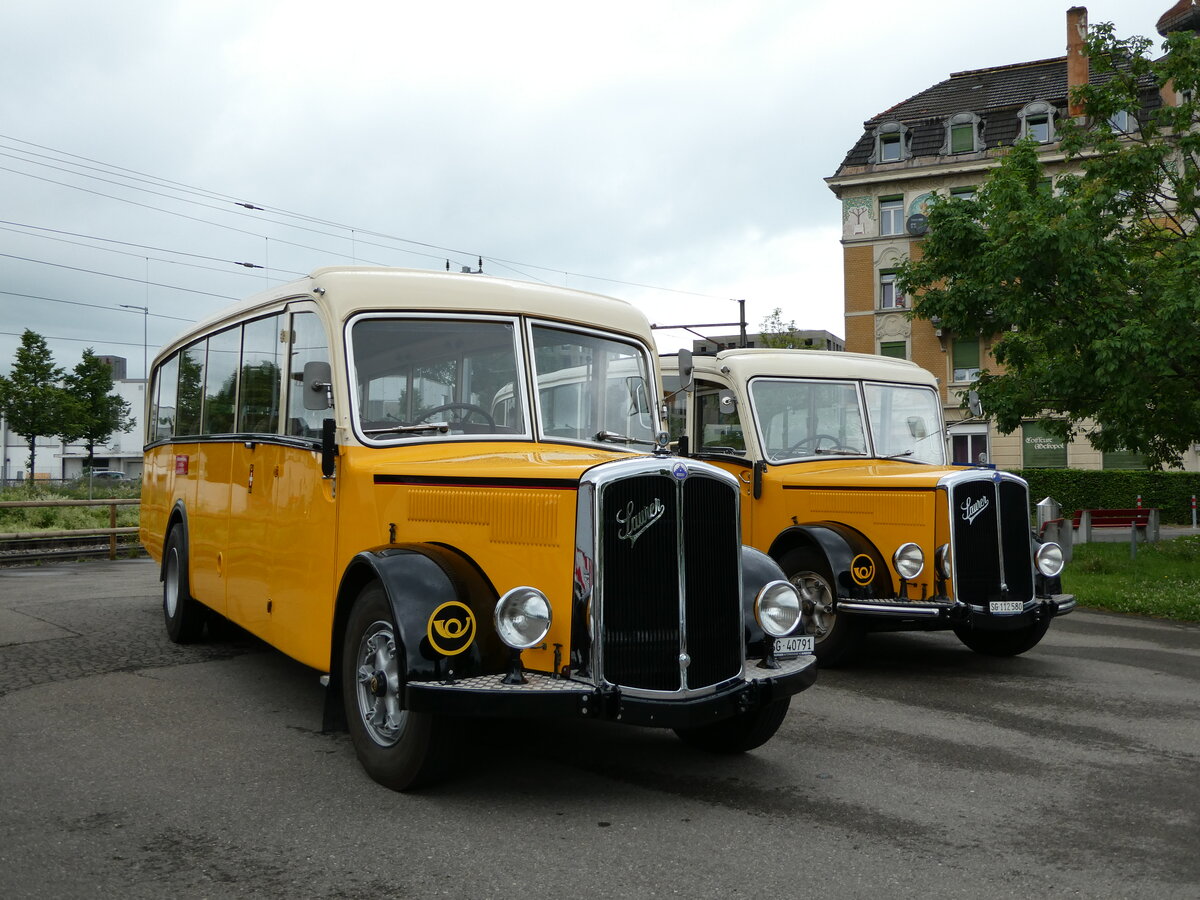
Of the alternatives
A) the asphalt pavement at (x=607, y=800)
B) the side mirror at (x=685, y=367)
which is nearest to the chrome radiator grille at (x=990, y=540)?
the asphalt pavement at (x=607, y=800)

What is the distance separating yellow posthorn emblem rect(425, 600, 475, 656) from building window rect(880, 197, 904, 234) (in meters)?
38.8

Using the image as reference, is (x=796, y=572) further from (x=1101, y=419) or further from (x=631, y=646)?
(x=1101, y=419)

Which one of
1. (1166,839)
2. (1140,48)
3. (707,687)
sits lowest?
(1166,839)

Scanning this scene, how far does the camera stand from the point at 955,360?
3934cm

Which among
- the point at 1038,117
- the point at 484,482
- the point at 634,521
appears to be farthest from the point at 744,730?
the point at 1038,117

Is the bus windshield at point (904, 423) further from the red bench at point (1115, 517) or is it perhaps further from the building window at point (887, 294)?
the building window at point (887, 294)

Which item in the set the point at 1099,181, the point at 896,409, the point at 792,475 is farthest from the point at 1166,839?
the point at 1099,181

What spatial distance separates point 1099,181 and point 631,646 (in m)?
12.3

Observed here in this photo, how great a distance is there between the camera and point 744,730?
5660mm

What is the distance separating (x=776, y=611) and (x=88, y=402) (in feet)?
148

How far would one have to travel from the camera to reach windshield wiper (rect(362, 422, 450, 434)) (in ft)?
19.4

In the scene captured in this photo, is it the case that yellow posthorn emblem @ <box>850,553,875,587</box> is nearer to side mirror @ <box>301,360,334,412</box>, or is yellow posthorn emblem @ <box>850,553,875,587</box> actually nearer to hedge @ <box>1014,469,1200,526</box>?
side mirror @ <box>301,360,334,412</box>

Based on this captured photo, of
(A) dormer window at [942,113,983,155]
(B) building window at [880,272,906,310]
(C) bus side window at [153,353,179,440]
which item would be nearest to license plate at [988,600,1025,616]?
(C) bus side window at [153,353,179,440]

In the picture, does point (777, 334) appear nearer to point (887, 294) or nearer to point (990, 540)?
point (887, 294)
